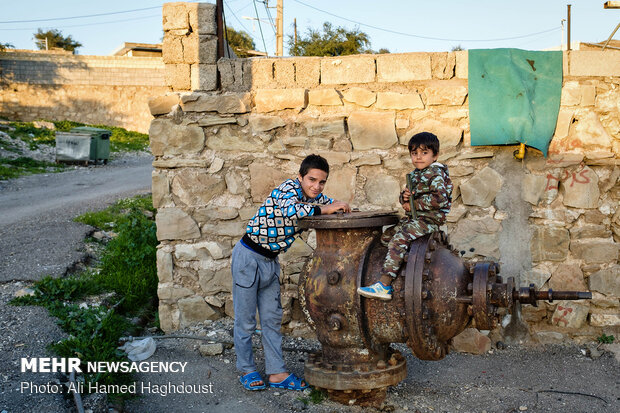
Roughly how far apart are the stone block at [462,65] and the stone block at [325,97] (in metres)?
1.04

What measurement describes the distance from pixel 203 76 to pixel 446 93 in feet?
7.04

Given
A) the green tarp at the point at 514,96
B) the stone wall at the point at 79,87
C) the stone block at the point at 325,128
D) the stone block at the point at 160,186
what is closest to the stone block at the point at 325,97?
the stone block at the point at 325,128

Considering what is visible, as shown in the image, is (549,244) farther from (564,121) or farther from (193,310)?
(193,310)

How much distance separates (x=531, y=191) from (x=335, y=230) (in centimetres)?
220

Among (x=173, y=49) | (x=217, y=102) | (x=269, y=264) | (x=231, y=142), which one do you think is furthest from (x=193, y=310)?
(x=173, y=49)

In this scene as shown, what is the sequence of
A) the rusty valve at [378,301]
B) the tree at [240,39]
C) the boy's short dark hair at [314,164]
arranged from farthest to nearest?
1. the tree at [240,39]
2. the boy's short dark hair at [314,164]
3. the rusty valve at [378,301]

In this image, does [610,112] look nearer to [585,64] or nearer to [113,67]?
[585,64]

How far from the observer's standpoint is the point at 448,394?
164 inches

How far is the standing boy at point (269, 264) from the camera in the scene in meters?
3.89

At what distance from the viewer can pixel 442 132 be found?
16.4ft

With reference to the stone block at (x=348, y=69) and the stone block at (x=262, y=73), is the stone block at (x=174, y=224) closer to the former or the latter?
the stone block at (x=262, y=73)

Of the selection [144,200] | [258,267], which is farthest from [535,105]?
[144,200]

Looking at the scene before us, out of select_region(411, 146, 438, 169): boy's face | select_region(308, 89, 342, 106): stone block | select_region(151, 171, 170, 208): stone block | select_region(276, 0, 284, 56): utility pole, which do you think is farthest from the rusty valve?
select_region(276, 0, 284, 56): utility pole

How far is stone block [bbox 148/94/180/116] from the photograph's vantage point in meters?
5.20
